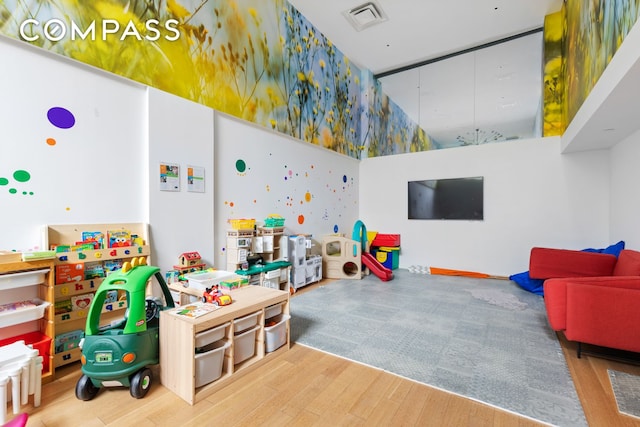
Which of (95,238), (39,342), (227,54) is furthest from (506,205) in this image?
(39,342)

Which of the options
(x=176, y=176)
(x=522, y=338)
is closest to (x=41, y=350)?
(x=176, y=176)

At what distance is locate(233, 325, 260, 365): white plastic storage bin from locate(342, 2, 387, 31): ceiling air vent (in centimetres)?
467

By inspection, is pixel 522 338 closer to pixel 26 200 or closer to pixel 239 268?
pixel 239 268

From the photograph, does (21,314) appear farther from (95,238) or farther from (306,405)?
(306,405)

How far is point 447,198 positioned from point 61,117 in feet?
17.7

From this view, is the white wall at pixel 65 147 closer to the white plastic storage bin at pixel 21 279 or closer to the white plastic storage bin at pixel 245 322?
the white plastic storage bin at pixel 21 279

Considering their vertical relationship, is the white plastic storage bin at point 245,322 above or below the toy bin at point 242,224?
below

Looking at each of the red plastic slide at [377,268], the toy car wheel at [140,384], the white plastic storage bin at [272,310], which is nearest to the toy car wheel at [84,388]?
the toy car wheel at [140,384]

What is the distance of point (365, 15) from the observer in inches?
177

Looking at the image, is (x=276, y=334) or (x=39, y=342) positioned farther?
(x=276, y=334)

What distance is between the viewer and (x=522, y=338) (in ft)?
8.28

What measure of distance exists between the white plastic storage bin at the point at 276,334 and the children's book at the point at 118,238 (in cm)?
141

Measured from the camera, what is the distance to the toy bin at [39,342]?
1824 millimetres

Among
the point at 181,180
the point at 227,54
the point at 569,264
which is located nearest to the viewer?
the point at 181,180
